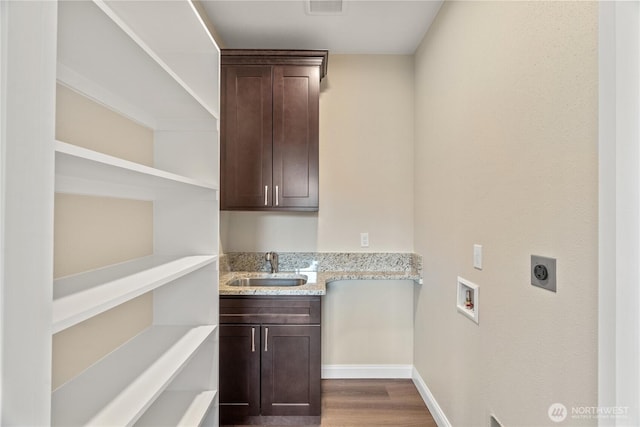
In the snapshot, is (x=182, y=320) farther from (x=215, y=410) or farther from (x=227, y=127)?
(x=227, y=127)

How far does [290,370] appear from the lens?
2.24 metres

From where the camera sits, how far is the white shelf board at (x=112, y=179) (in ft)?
2.62

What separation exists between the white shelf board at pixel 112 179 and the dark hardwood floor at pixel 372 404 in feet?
5.54

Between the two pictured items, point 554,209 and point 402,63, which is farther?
point 402,63

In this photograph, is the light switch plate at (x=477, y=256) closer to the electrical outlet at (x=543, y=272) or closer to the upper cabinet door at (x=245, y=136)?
the electrical outlet at (x=543, y=272)

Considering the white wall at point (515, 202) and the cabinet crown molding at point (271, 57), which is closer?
the white wall at point (515, 202)

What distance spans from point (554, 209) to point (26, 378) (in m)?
1.46

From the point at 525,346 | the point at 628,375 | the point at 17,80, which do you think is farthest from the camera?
the point at 525,346

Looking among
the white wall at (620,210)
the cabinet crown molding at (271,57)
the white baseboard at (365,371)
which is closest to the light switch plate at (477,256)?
the white wall at (620,210)

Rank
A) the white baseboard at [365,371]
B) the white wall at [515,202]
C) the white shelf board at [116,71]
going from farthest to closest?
the white baseboard at [365,371] → the white wall at [515,202] → the white shelf board at [116,71]

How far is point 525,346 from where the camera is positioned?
4.23 feet

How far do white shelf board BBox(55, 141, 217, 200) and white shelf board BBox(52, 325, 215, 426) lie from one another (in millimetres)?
671

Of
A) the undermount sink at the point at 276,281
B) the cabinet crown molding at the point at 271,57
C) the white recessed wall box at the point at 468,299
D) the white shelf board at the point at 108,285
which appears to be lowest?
the undermount sink at the point at 276,281

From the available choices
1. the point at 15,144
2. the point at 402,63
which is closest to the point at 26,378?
the point at 15,144
